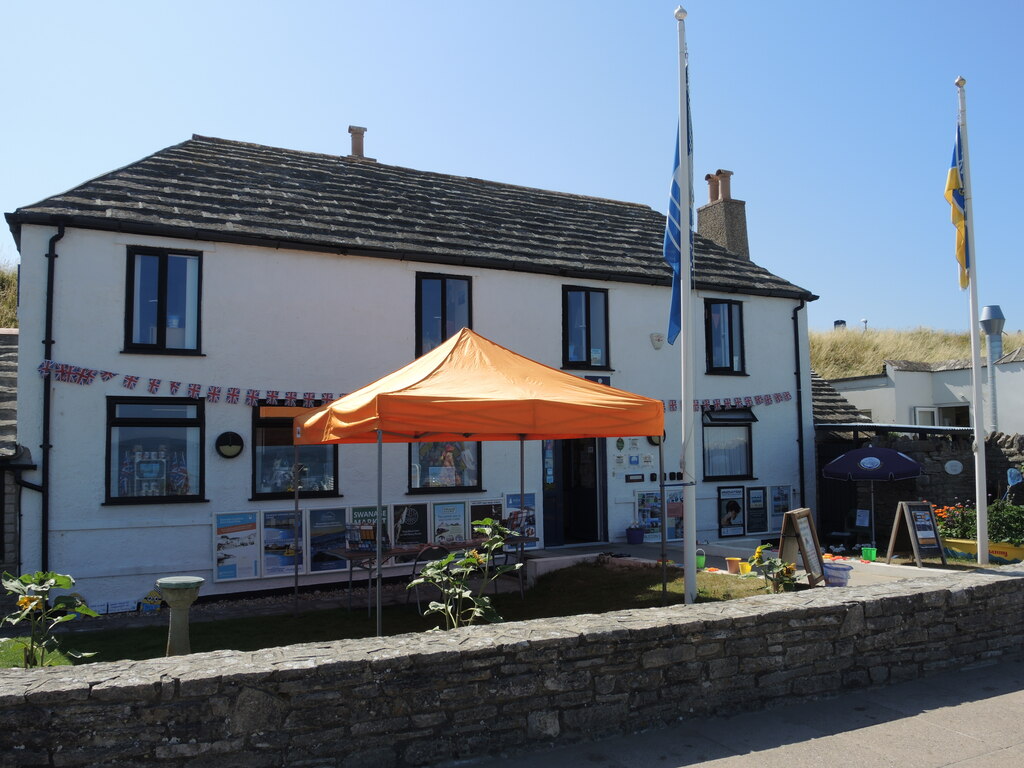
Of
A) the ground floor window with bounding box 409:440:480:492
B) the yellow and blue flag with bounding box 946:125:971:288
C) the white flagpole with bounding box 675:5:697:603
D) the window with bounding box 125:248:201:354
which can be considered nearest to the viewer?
the white flagpole with bounding box 675:5:697:603

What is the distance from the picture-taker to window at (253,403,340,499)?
1132 cm

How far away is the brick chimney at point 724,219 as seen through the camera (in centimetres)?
1862

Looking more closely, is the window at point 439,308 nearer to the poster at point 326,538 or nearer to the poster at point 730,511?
the poster at point 326,538

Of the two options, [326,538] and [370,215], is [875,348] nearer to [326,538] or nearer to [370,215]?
[370,215]

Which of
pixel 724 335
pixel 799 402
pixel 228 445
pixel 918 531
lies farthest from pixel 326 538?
pixel 799 402

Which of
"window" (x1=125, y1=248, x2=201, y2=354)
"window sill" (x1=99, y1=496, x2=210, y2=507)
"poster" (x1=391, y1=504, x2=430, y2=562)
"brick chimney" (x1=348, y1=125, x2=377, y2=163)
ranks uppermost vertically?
"brick chimney" (x1=348, y1=125, x2=377, y2=163)

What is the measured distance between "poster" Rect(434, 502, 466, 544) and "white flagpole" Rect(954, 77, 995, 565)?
6871mm

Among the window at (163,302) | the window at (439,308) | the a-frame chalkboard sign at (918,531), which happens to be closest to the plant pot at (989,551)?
A: the a-frame chalkboard sign at (918,531)

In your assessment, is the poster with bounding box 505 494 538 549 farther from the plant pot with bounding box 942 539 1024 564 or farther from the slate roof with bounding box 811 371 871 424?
the slate roof with bounding box 811 371 871 424

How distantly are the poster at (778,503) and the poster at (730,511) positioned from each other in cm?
77

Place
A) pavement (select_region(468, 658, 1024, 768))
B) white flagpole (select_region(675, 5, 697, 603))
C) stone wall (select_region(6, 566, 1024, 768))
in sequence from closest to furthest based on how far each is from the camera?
stone wall (select_region(6, 566, 1024, 768)) < pavement (select_region(468, 658, 1024, 768)) < white flagpole (select_region(675, 5, 697, 603))

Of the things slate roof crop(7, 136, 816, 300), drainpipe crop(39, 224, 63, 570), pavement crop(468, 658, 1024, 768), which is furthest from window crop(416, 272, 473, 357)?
pavement crop(468, 658, 1024, 768)

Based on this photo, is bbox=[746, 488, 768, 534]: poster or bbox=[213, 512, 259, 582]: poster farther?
bbox=[746, 488, 768, 534]: poster

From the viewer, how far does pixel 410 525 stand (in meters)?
12.0
